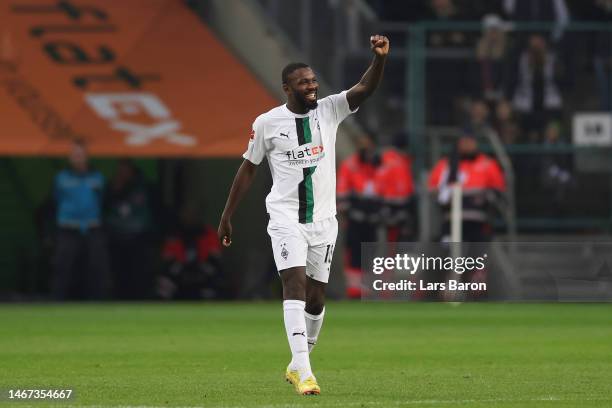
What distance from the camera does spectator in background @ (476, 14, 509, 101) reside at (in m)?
24.3

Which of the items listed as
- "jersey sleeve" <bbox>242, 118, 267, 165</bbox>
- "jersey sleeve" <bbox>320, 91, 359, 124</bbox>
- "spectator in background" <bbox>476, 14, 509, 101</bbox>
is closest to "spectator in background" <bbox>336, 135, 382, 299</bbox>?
"spectator in background" <bbox>476, 14, 509, 101</bbox>

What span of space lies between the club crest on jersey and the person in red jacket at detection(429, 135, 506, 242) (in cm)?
1114

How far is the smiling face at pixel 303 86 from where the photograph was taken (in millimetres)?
10883

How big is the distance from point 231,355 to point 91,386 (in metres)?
3.00

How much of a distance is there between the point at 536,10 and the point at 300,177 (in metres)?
15.5

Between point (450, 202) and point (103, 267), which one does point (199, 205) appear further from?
point (450, 202)

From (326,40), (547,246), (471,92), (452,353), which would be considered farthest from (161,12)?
(452,353)

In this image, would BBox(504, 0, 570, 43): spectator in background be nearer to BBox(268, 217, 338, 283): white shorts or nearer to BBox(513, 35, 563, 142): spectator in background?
BBox(513, 35, 563, 142): spectator in background

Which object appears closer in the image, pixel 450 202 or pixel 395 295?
pixel 395 295

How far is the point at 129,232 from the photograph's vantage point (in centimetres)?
2467

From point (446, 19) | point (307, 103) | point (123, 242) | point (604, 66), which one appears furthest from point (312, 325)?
point (446, 19)

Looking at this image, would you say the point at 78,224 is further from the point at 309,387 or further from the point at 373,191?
the point at 309,387

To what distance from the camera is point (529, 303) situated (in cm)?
2341

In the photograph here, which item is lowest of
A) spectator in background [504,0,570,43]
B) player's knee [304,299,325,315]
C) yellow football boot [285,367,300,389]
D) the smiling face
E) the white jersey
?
yellow football boot [285,367,300,389]
